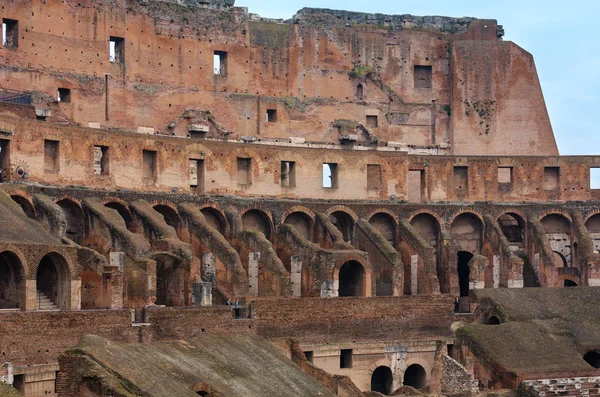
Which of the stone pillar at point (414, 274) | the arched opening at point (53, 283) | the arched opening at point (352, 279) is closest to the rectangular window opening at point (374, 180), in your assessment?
the stone pillar at point (414, 274)

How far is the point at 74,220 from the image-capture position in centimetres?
4369

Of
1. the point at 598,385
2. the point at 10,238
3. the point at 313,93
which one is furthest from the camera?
the point at 313,93

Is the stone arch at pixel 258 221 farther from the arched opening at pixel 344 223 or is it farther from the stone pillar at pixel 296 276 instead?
the arched opening at pixel 344 223

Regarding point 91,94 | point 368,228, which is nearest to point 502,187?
point 368,228

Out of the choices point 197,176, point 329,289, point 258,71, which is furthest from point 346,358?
point 258,71

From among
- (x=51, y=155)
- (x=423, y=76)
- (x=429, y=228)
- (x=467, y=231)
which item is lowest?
(x=467, y=231)

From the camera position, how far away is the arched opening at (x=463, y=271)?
2101 inches

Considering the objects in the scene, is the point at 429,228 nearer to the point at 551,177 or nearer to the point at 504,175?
the point at 504,175

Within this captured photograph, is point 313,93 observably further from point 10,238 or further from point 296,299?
point 10,238

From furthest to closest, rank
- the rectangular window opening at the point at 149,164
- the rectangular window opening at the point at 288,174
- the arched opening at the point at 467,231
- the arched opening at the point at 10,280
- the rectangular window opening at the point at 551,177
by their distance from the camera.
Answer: the rectangular window opening at the point at 551,177 → the arched opening at the point at 467,231 → the rectangular window opening at the point at 288,174 → the rectangular window opening at the point at 149,164 → the arched opening at the point at 10,280

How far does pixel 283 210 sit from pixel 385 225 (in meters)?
4.89

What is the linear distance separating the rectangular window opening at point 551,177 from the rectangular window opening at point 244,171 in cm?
1332

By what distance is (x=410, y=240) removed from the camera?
165 feet

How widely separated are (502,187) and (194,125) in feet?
43.7
